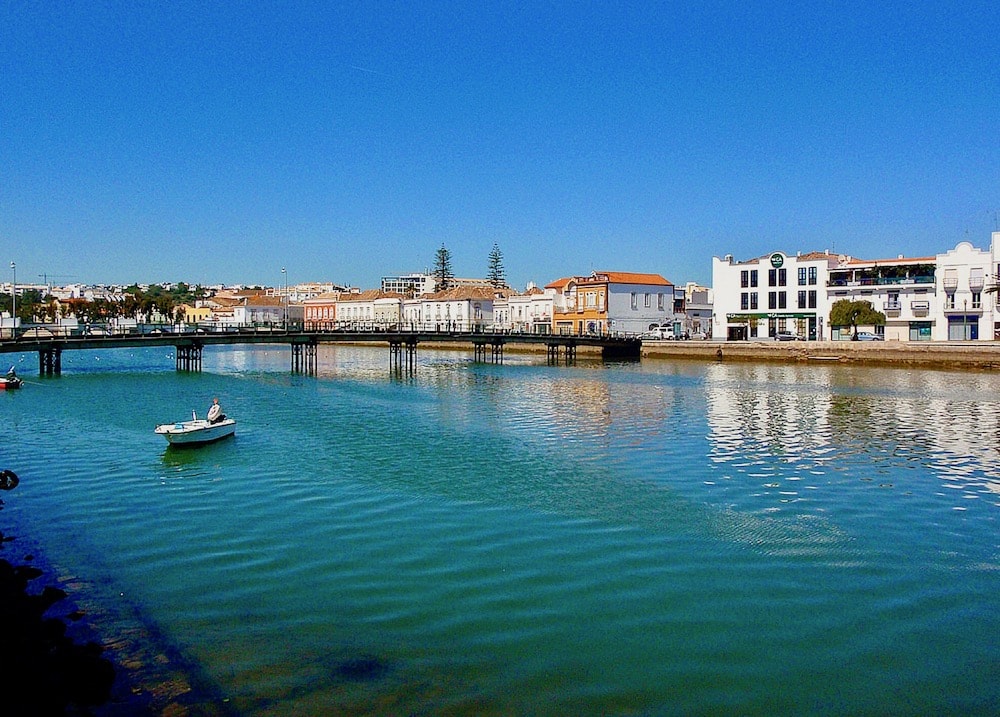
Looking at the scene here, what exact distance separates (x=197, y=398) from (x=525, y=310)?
6854 centimetres

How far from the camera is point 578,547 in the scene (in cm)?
1456

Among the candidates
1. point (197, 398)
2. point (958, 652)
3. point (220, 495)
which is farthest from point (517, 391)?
point (958, 652)

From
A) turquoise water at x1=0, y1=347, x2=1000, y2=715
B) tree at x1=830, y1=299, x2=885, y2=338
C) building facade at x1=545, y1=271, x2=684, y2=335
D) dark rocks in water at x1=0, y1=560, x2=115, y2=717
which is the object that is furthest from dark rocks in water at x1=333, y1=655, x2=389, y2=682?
building facade at x1=545, y1=271, x2=684, y2=335

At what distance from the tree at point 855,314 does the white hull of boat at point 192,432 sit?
63.2 metres

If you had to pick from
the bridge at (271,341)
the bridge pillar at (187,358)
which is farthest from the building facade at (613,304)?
the bridge pillar at (187,358)

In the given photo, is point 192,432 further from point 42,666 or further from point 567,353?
point 567,353

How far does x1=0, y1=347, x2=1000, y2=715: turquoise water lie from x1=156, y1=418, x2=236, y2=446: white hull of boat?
1.55 feet

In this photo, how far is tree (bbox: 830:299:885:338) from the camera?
244 feet

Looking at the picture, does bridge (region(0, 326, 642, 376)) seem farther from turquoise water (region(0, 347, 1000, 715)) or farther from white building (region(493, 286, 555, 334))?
turquoise water (region(0, 347, 1000, 715))

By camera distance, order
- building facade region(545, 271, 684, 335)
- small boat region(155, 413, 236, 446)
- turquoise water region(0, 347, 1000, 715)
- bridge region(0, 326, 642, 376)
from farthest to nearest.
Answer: building facade region(545, 271, 684, 335)
bridge region(0, 326, 642, 376)
small boat region(155, 413, 236, 446)
turquoise water region(0, 347, 1000, 715)

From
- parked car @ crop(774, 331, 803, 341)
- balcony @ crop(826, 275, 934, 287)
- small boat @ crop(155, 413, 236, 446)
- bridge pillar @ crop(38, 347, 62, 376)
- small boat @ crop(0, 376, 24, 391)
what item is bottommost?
small boat @ crop(155, 413, 236, 446)

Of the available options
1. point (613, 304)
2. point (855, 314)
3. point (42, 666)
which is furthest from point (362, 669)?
point (613, 304)

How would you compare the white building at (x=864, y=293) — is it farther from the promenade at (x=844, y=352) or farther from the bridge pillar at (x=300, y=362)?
the bridge pillar at (x=300, y=362)

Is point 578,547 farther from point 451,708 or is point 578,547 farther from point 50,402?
point 50,402
